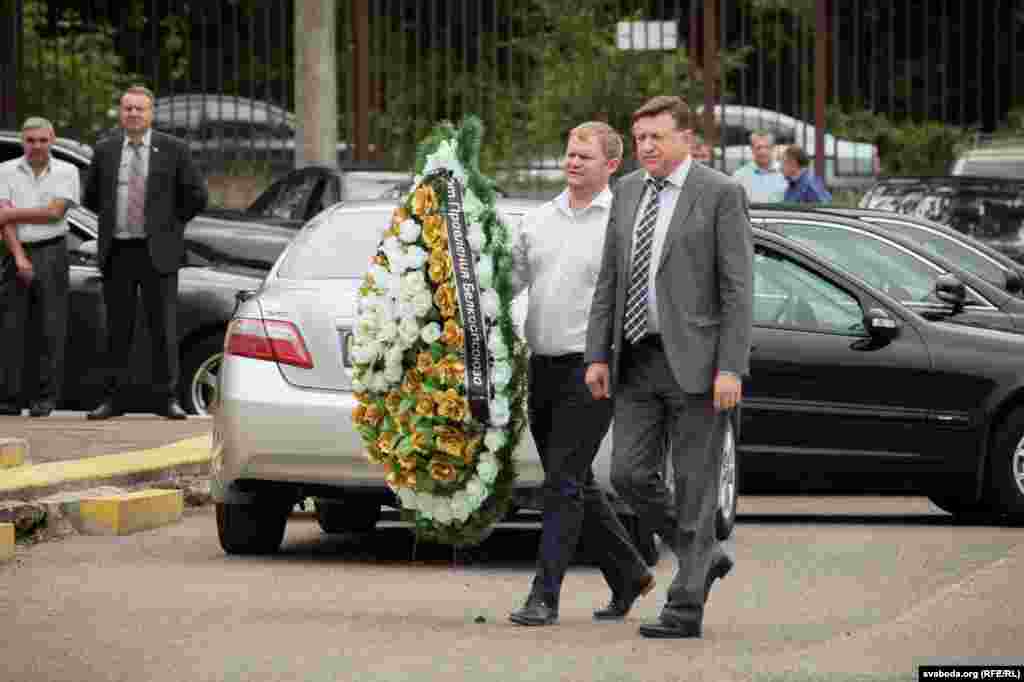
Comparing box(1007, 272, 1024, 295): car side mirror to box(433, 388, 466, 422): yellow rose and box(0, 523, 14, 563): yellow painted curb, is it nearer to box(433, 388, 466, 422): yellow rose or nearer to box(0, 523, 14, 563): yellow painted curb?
box(0, 523, 14, 563): yellow painted curb

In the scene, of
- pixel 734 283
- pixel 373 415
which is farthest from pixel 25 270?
pixel 734 283

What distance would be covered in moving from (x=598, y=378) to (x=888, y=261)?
19.0 feet

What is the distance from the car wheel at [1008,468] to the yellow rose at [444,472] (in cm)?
422

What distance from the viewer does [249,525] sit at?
1070cm

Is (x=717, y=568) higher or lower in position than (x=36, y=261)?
lower

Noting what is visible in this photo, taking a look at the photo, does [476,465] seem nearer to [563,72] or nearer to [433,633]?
[433,633]

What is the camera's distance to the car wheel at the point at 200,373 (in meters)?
15.9

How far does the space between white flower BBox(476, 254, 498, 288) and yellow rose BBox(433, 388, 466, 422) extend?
1.11 feet

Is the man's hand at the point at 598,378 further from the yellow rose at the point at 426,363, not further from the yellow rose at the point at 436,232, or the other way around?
the yellow rose at the point at 436,232

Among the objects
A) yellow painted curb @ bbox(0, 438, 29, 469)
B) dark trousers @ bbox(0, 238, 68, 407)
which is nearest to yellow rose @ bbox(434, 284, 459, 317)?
yellow painted curb @ bbox(0, 438, 29, 469)

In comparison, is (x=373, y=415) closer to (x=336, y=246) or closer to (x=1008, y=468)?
(x=336, y=246)

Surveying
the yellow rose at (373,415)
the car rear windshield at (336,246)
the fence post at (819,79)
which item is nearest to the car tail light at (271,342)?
the car rear windshield at (336,246)

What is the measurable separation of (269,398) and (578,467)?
6.58 feet

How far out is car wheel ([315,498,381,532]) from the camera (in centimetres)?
1189
